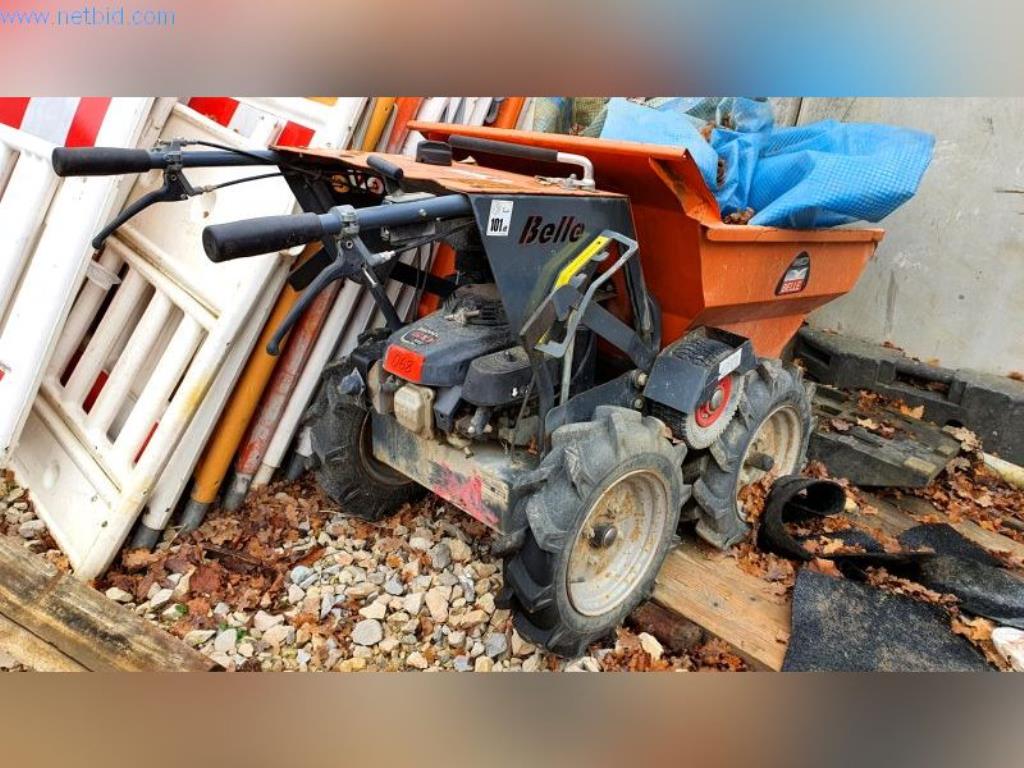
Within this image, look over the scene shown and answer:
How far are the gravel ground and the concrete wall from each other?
292 cm

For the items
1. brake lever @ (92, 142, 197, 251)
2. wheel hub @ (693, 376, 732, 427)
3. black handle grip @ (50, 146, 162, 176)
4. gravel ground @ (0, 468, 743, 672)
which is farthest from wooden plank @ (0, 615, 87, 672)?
wheel hub @ (693, 376, 732, 427)

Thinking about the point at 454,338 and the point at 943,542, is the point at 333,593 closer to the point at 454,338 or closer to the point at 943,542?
the point at 454,338

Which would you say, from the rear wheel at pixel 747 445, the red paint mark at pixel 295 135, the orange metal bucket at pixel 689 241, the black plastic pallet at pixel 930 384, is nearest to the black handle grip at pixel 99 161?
the red paint mark at pixel 295 135

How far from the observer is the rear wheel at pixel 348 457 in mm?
2678

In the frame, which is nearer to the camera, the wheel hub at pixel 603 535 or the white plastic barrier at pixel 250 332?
the wheel hub at pixel 603 535

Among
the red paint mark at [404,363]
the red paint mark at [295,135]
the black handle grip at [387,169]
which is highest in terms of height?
the black handle grip at [387,169]

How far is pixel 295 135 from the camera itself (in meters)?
3.05

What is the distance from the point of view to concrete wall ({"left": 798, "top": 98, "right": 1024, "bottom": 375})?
12.6 feet

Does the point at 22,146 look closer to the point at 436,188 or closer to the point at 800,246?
the point at 436,188

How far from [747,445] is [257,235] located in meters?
2.25

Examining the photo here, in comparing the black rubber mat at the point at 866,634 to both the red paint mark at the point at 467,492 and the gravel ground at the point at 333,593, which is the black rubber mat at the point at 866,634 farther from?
the red paint mark at the point at 467,492

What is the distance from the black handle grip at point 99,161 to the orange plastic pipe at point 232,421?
3.54ft

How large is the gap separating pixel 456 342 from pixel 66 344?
2.09m

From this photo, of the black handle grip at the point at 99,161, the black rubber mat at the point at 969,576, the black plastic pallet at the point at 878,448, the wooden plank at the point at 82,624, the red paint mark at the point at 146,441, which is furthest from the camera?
the black plastic pallet at the point at 878,448
